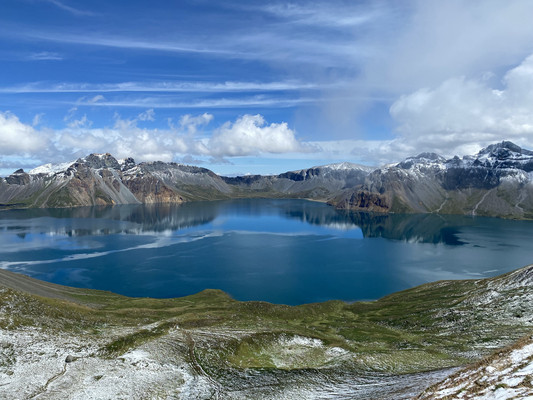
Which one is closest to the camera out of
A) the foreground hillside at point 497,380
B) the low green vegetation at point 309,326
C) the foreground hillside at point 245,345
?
the foreground hillside at point 497,380

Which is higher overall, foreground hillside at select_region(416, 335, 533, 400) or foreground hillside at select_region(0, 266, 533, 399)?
foreground hillside at select_region(416, 335, 533, 400)

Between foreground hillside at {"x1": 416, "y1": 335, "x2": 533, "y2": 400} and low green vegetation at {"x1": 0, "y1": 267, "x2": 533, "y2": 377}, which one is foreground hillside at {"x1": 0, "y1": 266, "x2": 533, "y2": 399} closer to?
low green vegetation at {"x1": 0, "y1": 267, "x2": 533, "y2": 377}

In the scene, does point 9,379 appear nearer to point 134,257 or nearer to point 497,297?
point 497,297

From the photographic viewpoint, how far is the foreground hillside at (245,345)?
45125 millimetres

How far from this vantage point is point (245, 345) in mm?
61344

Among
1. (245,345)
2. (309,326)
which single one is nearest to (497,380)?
(245,345)

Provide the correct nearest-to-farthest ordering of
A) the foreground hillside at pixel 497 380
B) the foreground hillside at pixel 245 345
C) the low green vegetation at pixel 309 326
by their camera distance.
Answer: the foreground hillside at pixel 497 380
the foreground hillside at pixel 245 345
the low green vegetation at pixel 309 326

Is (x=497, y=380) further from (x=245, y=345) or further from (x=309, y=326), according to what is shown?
(x=309, y=326)

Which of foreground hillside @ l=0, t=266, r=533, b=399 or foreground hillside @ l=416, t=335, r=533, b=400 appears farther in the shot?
foreground hillside @ l=0, t=266, r=533, b=399

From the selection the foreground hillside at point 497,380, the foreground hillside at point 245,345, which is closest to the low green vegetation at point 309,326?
the foreground hillside at point 245,345

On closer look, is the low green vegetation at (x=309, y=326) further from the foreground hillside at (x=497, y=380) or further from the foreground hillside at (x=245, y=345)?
the foreground hillside at (x=497, y=380)

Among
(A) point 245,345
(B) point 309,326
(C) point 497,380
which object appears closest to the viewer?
(C) point 497,380

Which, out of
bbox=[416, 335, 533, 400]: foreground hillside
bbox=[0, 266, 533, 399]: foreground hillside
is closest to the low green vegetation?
bbox=[0, 266, 533, 399]: foreground hillside

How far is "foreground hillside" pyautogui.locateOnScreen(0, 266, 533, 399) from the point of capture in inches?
1777
